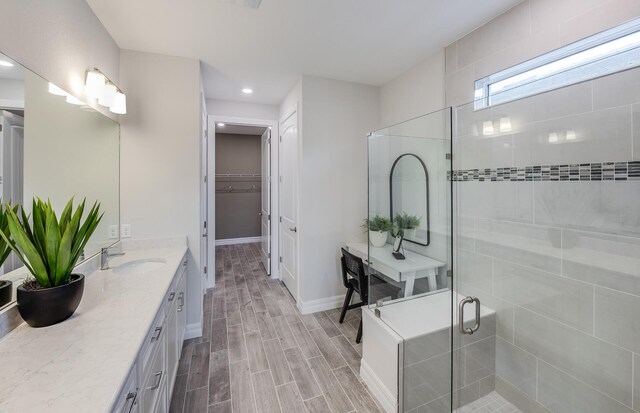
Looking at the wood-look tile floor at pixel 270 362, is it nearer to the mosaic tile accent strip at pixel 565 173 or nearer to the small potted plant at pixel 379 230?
the small potted plant at pixel 379 230

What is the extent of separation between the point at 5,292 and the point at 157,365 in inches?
26.9

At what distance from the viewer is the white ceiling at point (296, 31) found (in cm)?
178

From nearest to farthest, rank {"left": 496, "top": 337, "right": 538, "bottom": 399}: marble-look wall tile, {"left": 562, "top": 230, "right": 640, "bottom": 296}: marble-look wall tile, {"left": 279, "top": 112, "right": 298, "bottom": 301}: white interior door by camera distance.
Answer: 1. {"left": 562, "top": 230, "right": 640, "bottom": 296}: marble-look wall tile
2. {"left": 496, "top": 337, "right": 538, "bottom": 399}: marble-look wall tile
3. {"left": 279, "top": 112, "right": 298, "bottom": 301}: white interior door

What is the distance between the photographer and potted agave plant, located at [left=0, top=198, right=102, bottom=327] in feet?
3.43

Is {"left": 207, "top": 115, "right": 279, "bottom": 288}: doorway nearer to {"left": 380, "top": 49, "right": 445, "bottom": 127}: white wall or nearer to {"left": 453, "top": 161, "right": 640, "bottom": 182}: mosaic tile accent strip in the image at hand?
{"left": 380, "top": 49, "right": 445, "bottom": 127}: white wall

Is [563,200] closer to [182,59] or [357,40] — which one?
[357,40]

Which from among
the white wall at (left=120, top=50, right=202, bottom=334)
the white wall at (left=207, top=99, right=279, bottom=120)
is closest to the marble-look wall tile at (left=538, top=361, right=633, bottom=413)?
the white wall at (left=120, top=50, right=202, bottom=334)

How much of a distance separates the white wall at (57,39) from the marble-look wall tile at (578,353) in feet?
9.96

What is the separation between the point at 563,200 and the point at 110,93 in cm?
300

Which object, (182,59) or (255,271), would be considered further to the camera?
(255,271)

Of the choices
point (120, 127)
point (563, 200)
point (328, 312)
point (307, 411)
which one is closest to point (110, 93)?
point (120, 127)

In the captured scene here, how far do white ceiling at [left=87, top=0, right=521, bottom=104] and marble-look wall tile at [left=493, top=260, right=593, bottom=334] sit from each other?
1760 millimetres

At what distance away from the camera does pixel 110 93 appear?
190 cm

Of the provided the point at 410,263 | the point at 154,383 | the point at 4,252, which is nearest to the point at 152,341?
the point at 154,383
